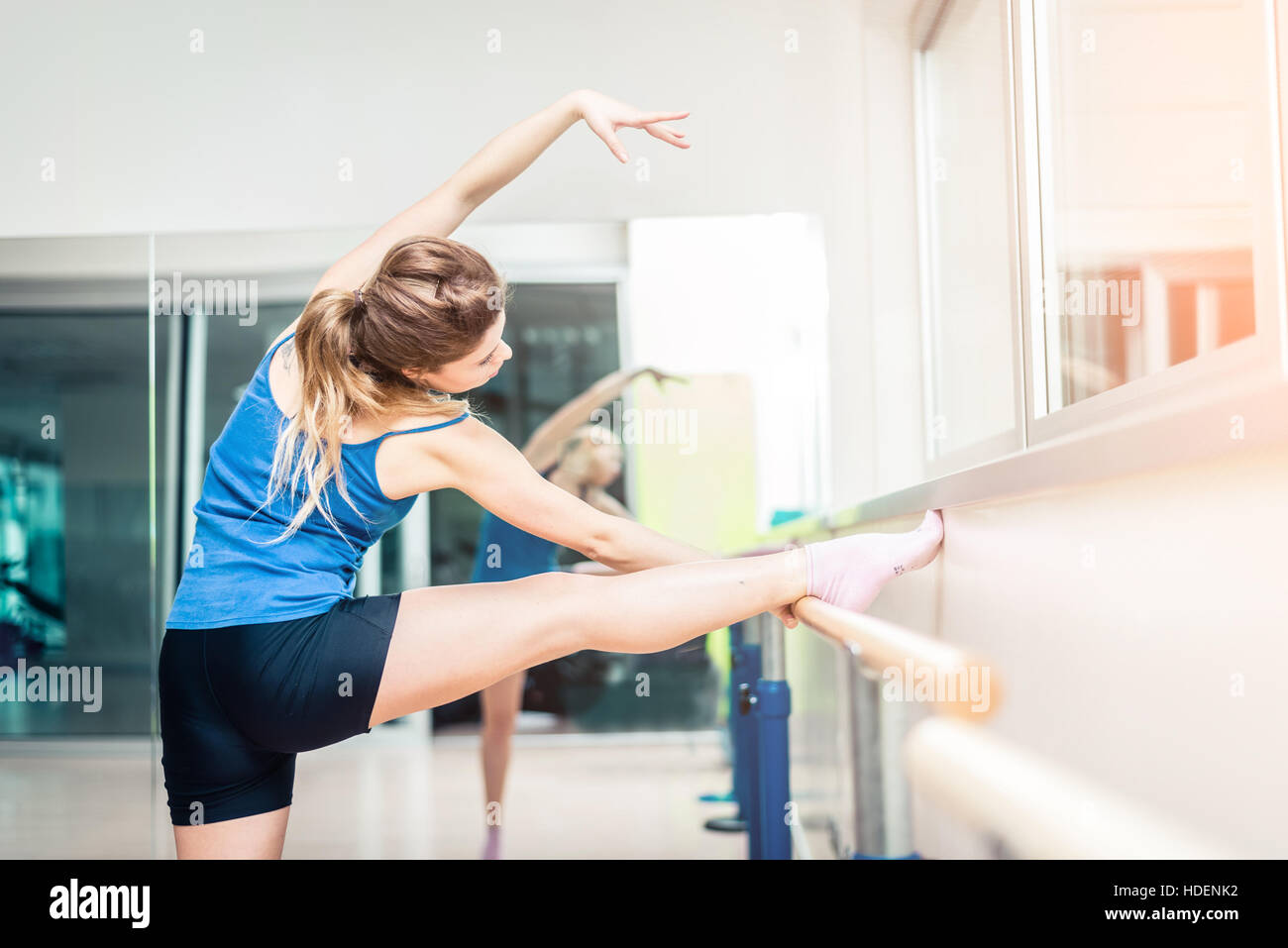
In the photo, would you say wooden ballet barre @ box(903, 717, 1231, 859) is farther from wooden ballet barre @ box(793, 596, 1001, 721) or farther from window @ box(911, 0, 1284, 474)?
window @ box(911, 0, 1284, 474)

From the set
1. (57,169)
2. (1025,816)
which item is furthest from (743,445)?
(1025,816)

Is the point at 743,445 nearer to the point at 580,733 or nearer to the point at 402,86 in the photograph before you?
the point at 580,733

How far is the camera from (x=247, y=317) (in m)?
3.18

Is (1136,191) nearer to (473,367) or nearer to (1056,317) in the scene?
(1056,317)

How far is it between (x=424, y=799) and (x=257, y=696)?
1850 mm

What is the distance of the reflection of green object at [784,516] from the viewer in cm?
313

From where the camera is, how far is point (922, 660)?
92 cm

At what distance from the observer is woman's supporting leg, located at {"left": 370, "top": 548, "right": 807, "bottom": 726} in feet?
4.84

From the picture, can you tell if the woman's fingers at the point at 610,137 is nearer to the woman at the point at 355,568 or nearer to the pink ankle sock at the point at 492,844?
the woman at the point at 355,568

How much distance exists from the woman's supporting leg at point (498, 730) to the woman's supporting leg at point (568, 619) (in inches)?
62.0
